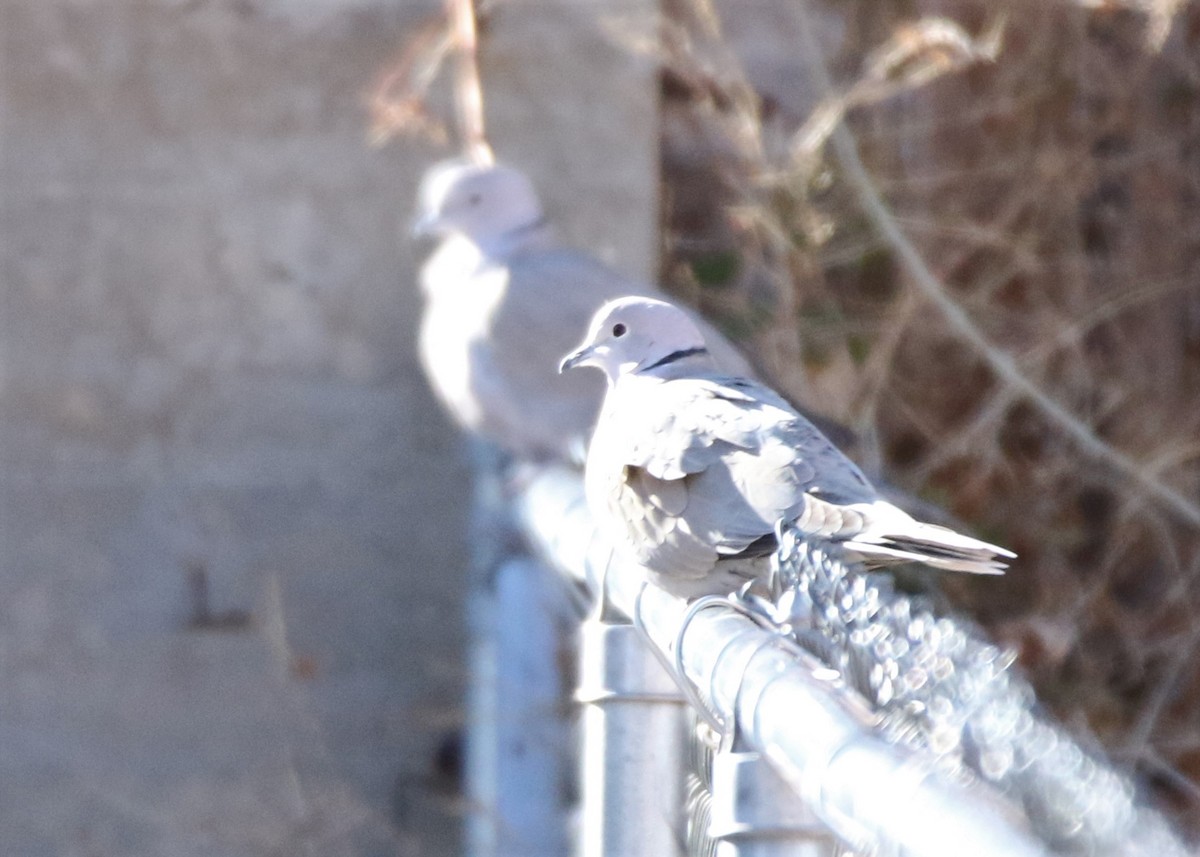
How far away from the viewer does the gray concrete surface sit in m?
3.38

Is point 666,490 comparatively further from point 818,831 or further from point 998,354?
point 998,354

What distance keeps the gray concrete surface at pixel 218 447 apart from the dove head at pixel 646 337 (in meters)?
1.36

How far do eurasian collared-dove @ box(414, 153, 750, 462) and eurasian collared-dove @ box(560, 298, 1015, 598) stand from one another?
118 cm

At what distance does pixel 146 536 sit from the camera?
341 centimetres

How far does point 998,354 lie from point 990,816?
2.67m

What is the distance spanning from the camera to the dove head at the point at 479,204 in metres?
3.38

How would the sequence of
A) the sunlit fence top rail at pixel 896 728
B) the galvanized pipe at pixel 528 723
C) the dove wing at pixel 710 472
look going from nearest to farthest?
the sunlit fence top rail at pixel 896 728, the dove wing at pixel 710 472, the galvanized pipe at pixel 528 723

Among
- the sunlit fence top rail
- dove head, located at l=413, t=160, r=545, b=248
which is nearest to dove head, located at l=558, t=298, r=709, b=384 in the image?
the sunlit fence top rail

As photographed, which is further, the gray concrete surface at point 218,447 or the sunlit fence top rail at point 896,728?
the gray concrete surface at point 218,447

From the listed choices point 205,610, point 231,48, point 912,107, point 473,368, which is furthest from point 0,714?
point 912,107

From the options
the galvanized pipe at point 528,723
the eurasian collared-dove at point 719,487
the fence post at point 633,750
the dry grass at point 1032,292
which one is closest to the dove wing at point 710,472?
the eurasian collared-dove at point 719,487

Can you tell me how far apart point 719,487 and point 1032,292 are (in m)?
2.49

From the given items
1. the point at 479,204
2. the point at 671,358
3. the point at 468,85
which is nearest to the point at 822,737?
the point at 671,358

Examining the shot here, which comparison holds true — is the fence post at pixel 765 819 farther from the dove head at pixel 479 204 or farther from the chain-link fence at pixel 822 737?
the dove head at pixel 479 204
